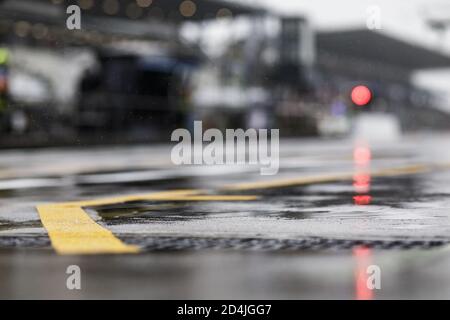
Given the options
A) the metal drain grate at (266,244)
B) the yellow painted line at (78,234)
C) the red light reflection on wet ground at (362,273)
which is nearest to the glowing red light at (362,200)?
the yellow painted line at (78,234)

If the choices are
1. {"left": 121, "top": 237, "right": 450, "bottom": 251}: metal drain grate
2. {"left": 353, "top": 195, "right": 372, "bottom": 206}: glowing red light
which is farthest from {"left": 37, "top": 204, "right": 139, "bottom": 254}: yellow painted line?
{"left": 353, "top": 195, "right": 372, "bottom": 206}: glowing red light

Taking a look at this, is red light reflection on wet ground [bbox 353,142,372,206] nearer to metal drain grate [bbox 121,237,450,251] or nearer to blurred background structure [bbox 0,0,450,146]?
metal drain grate [bbox 121,237,450,251]

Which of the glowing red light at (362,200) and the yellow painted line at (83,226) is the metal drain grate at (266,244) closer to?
the yellow painted line at (83,226)

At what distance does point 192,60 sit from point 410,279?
3382 centimetres

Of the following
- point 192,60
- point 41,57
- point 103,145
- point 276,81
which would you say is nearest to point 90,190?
point 103,145

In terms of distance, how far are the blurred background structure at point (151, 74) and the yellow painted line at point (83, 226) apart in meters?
17.0

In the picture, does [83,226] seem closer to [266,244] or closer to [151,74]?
[266,244]

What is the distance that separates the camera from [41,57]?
3397 cm

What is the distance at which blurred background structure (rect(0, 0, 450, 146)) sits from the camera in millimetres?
27953

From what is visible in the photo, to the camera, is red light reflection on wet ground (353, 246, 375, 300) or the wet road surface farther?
the wet road surface

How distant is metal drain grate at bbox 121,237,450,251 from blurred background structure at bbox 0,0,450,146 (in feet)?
65.7

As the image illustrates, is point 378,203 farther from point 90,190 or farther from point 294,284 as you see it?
point 294,284

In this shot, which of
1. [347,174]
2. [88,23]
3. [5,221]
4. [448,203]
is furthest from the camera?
[88,23]
